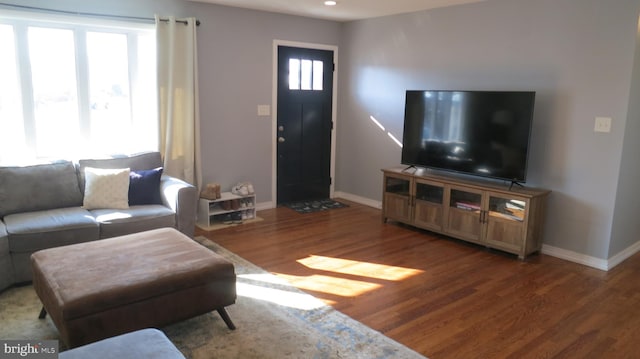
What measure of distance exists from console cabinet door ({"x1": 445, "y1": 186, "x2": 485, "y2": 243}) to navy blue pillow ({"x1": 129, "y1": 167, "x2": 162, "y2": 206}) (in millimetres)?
2788

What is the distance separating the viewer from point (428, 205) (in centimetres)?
475

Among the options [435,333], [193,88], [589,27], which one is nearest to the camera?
[435,333]

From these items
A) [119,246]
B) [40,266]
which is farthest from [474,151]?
[40,266]

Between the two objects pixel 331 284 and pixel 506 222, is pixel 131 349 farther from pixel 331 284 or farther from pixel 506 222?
pixel 506 222

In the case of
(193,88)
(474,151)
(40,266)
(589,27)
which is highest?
(589,27)

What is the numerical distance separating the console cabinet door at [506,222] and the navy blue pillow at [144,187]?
3.04m

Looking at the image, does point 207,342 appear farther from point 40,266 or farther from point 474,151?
Answer: point 474,151

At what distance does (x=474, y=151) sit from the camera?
14.5 ft

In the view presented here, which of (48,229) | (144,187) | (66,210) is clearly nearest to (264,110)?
(144,187)

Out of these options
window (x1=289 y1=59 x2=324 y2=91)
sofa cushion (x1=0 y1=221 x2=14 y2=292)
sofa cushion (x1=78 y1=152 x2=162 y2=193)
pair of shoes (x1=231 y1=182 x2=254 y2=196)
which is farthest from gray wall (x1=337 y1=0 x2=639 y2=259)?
sofa cushion (x1=0 y1=221 x2=14 y2=292)

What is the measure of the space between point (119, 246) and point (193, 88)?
7.75ft

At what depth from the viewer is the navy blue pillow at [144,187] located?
404 cm

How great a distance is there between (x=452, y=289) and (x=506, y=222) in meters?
1.07

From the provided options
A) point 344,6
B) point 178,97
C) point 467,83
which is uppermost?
point 344,6
